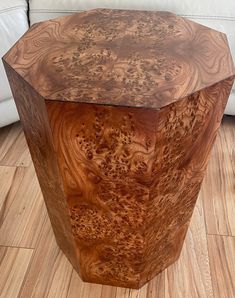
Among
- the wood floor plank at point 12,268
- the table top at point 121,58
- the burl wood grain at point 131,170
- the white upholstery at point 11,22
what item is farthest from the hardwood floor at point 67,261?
the table top at point 121,58

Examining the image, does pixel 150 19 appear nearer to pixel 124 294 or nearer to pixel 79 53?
pixel 79 53

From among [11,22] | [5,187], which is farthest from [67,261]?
[11,22]

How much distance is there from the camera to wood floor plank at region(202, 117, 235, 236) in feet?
3.48

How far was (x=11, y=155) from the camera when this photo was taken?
1286mm

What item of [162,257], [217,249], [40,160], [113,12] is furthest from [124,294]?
[113,12]

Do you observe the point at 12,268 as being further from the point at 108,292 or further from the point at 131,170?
the point at 131,170

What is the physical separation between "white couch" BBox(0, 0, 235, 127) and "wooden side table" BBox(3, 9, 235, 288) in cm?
28

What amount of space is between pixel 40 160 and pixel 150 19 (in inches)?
14.8

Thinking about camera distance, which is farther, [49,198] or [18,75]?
[49,198]

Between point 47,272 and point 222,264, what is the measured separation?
47cm

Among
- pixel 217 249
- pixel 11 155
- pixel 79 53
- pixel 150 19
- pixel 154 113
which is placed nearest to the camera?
pixel 154 113

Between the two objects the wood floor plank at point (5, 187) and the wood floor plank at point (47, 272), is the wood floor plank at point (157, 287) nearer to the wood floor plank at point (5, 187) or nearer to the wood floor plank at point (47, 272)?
the wood floor plank at point (47, 272)

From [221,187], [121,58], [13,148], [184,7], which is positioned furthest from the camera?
[13,148]

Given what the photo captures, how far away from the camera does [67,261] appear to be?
3.18ft
